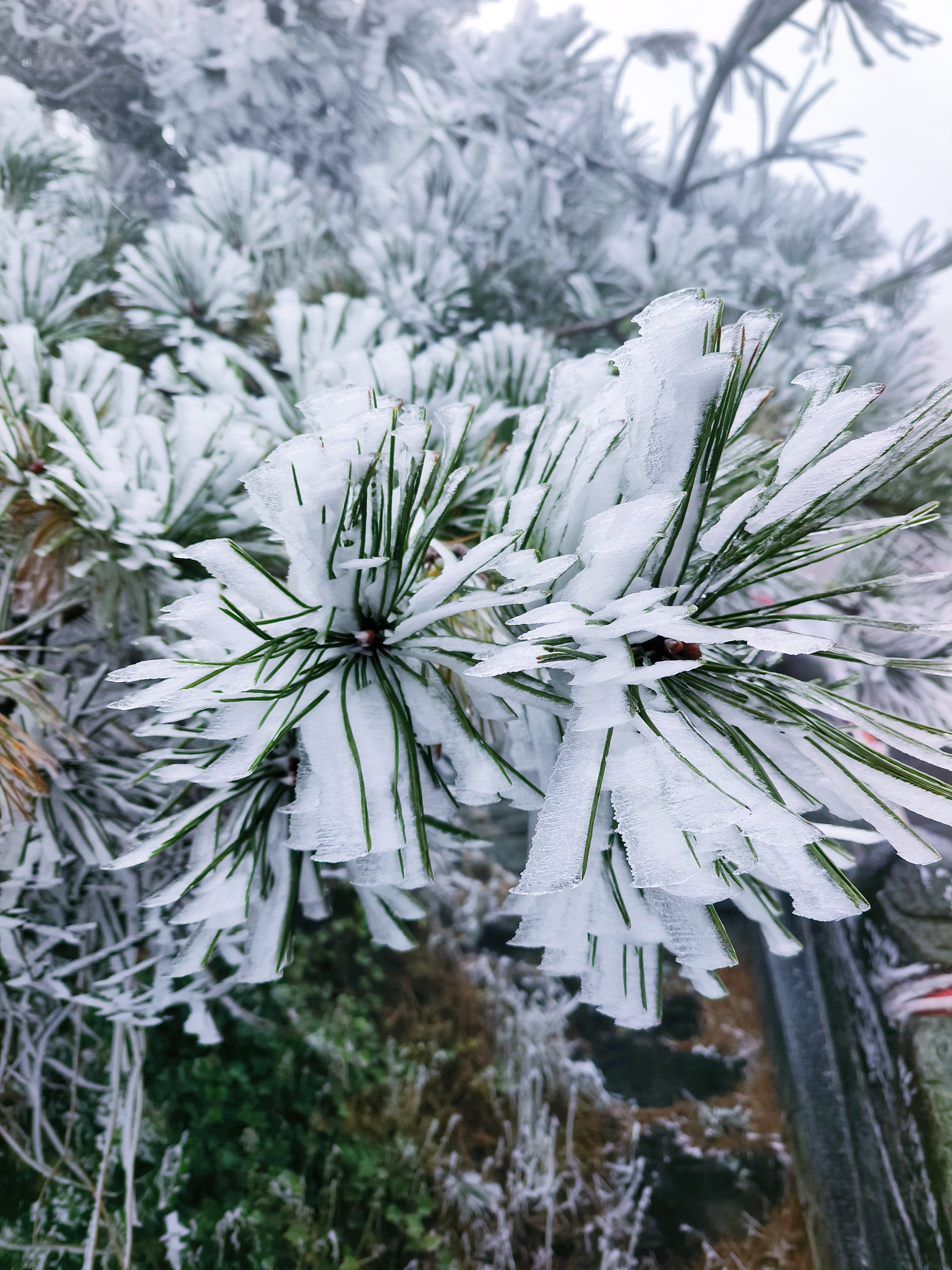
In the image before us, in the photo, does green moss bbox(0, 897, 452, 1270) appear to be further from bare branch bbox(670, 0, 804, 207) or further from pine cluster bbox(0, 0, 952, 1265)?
bare branch bbox(670, 0, 804, 207)

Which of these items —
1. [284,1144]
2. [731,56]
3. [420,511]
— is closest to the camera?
[420,511]

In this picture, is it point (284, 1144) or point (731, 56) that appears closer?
point (284, 1144)

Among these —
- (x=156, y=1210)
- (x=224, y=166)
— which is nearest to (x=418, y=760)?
(x=156, y=1210)

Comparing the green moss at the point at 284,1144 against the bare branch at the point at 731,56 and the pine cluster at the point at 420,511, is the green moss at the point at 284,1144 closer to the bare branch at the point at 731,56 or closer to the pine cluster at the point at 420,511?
the pine cluster at the point at 420,511

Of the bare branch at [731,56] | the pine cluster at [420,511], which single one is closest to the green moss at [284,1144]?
the pine cluster at [420,511]

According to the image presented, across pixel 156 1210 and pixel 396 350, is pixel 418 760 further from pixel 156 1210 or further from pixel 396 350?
pixel 156 1210

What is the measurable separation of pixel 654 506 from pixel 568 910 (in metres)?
0.09

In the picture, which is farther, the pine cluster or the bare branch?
the bare branch

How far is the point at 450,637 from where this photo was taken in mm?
148

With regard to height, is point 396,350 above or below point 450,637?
above

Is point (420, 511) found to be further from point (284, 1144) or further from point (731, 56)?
point (731, 56)

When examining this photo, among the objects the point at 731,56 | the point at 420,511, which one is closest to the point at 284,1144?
the point at 420,511

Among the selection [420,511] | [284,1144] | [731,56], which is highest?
[731,56]

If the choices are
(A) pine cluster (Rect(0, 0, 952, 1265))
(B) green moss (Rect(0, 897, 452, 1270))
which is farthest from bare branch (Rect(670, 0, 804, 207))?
(B) green moss (Rect(0, 897, 452, 1270))
